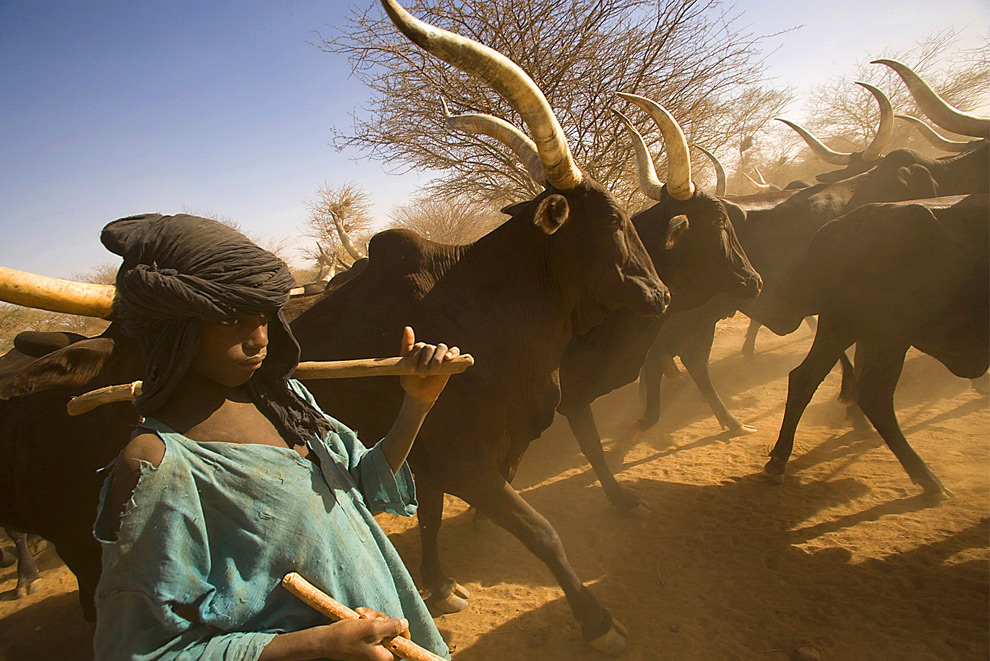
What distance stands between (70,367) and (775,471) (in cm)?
551

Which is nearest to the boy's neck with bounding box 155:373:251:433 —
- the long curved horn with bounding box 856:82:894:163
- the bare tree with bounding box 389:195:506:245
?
the long curved horn with bounding box 856:82:894:163

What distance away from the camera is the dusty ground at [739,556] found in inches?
123

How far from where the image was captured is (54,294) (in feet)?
4.44

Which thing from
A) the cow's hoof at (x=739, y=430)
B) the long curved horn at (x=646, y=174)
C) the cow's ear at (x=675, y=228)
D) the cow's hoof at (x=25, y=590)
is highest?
the long curved horn at (x=646, y=174)

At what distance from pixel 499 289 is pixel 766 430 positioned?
4.71m

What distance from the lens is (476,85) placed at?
881 cm

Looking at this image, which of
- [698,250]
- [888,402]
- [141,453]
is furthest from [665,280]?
[141,453]

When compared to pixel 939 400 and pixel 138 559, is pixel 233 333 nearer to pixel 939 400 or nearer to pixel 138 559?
pixel 138 559

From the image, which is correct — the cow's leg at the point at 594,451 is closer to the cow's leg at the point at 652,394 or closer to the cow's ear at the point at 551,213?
the cow's leg at the point at 652,394

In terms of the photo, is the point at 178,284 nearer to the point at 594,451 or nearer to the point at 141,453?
the point at 141,453

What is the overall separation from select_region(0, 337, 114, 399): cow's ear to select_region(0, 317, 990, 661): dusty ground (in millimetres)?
2260

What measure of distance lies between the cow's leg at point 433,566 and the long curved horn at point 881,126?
6.54 meters

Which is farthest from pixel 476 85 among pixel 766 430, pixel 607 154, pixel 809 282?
pixel 766 430

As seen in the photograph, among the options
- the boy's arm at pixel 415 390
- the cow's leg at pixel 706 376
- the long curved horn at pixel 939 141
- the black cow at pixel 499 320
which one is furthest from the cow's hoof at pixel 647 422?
the boy's arm at pixel 415 390
